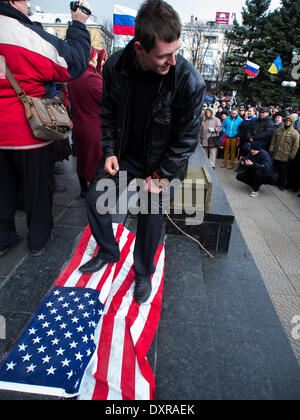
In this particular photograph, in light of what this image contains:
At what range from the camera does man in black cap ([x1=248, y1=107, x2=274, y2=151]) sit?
9164 millimetres

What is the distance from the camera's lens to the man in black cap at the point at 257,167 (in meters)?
7.54

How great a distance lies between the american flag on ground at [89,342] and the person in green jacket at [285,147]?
7.22 m

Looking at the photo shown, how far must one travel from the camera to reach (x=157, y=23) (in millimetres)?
1402

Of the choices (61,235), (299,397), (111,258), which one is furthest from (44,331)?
(299,397)

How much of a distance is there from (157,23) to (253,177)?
6.93m

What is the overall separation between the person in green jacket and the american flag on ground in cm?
722

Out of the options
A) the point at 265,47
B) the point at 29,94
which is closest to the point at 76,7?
the point at 29,94

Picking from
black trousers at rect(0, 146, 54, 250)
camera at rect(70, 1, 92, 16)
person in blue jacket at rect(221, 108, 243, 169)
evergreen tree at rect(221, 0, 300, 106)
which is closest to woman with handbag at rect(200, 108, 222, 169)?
person in blue jacket at rect(221, 108, 243, 169)

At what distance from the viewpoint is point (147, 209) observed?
2027 mm

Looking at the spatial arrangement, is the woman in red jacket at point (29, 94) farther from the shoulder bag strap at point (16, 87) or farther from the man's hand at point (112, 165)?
the man's hand at point (112, 165)

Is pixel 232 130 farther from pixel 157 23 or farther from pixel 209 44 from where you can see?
pixel 209 44

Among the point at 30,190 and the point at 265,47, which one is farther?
the point at 265,47

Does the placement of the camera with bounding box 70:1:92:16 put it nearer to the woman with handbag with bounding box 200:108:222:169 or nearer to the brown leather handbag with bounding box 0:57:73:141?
the brown leather handbag with bounding box 0:57:73:141

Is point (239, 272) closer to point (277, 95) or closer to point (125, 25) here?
point (125, 25)
